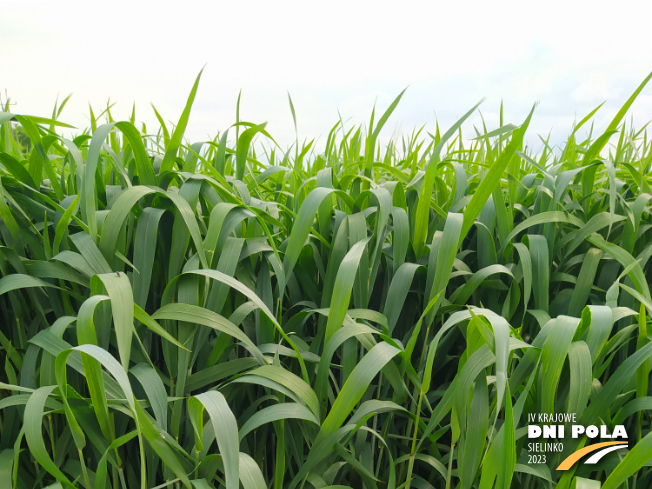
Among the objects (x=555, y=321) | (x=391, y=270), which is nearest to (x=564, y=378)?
(x=555, y=321)

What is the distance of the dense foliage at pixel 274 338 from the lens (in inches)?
21.9

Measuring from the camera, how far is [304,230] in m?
0.66

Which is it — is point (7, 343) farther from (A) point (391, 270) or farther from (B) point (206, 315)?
(A) point (391, 270)

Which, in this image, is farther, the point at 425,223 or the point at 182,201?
the point at 425,223

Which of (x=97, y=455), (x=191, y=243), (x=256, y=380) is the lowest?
(x=97, y=455)

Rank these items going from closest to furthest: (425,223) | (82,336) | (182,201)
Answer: (82,336)
(182,201)
(425,223)

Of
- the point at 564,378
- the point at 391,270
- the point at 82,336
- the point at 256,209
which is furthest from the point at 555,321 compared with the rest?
the point at 82,336

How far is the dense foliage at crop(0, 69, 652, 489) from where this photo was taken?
555mm

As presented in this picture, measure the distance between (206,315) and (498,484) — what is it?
15.6 inches

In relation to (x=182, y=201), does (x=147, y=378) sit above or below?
below

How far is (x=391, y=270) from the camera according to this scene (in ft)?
2.67

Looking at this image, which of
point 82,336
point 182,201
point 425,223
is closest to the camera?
point 82,336

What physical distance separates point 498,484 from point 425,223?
1.30ft

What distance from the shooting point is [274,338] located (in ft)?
2.26
